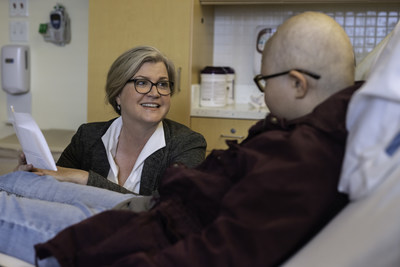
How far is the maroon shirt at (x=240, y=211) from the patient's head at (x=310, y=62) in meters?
0.07

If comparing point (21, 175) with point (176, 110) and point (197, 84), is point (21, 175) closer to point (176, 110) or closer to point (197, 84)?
point (176, 110)

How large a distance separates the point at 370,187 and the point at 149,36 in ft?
6.78

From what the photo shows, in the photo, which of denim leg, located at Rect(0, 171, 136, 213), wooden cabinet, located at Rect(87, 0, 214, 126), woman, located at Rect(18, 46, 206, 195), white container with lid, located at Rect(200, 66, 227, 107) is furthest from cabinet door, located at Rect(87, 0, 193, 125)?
denim leg, located at Rect(0, 171, 136, 213)

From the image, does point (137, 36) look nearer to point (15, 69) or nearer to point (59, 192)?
point (15, 69)

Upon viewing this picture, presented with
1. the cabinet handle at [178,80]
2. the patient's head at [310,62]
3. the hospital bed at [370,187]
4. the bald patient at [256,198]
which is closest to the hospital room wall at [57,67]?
the cabinet handle at [178,80]

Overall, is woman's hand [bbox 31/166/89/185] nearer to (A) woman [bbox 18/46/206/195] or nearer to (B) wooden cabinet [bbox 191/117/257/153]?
(A) woman [bbox 18/46/206/195]

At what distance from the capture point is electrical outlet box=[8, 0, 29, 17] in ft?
10.2

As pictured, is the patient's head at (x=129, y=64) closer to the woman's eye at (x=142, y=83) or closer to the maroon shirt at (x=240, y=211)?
the woman's eye at (x=142, y=83)

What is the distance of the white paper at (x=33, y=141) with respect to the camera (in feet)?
4.15

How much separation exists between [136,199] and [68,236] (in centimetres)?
22

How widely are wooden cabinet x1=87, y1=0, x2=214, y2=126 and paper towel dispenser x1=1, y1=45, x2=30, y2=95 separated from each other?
24.4 inches

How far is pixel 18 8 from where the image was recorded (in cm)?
311

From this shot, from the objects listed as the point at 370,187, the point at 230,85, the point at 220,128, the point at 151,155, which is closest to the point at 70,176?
the point at 151,155

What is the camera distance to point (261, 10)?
2.98 metres
